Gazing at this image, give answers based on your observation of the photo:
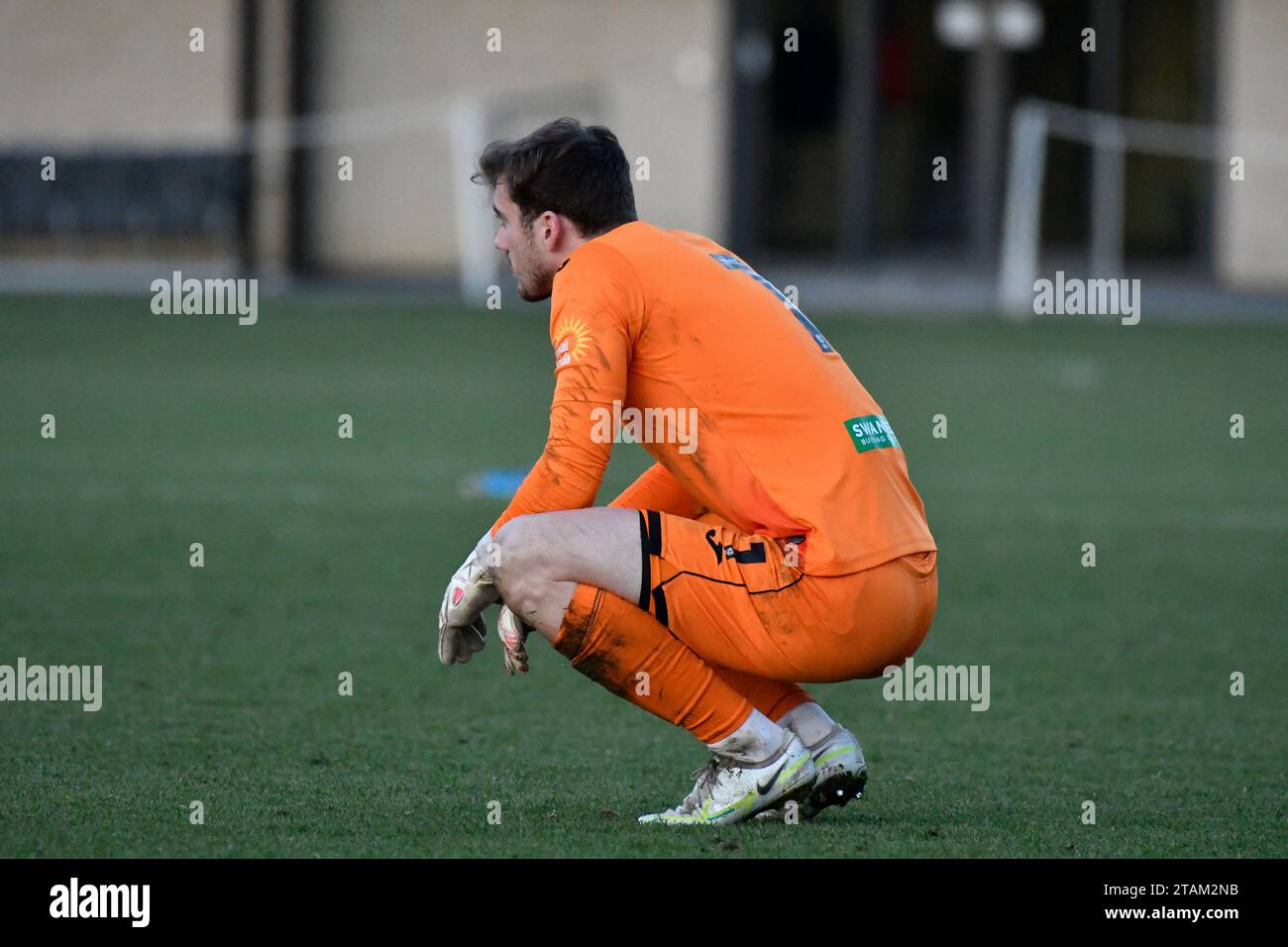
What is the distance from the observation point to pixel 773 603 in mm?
4113

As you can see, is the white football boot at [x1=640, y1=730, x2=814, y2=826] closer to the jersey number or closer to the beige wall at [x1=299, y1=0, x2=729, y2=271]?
the jersey number

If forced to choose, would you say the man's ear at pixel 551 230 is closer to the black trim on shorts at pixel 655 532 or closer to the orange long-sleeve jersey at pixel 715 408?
the orange long-sleeve jersey at pixel 715 408

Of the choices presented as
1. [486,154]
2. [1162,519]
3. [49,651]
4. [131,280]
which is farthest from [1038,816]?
[131,280]

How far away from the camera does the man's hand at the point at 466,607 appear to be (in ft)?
13.8

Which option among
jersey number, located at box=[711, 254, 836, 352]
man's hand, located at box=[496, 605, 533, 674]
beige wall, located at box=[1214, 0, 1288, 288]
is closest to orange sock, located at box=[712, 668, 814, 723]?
man's hand, located at box=[496, 605, 533, 674]

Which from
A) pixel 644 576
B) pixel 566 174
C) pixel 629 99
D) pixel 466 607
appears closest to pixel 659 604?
pixel 644 576

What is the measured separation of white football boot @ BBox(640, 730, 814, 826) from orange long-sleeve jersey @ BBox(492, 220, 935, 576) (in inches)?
18.3

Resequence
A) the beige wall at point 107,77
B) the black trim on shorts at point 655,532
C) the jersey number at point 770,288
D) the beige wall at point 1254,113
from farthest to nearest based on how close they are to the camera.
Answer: the beige wall at point 107,77 → the beige wall at point 1254,113 → the jersey number at point 770,288 → the black trim on shorts at point 655,532

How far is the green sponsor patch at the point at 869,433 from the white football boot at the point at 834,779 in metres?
0.69

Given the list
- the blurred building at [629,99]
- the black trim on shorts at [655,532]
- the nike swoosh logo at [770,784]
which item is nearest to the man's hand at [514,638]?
the black trim on shorts at [655,532]

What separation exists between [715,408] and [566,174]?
1.96ft

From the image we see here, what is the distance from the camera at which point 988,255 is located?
22.6 meters

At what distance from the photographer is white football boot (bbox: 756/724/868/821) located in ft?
14.2
